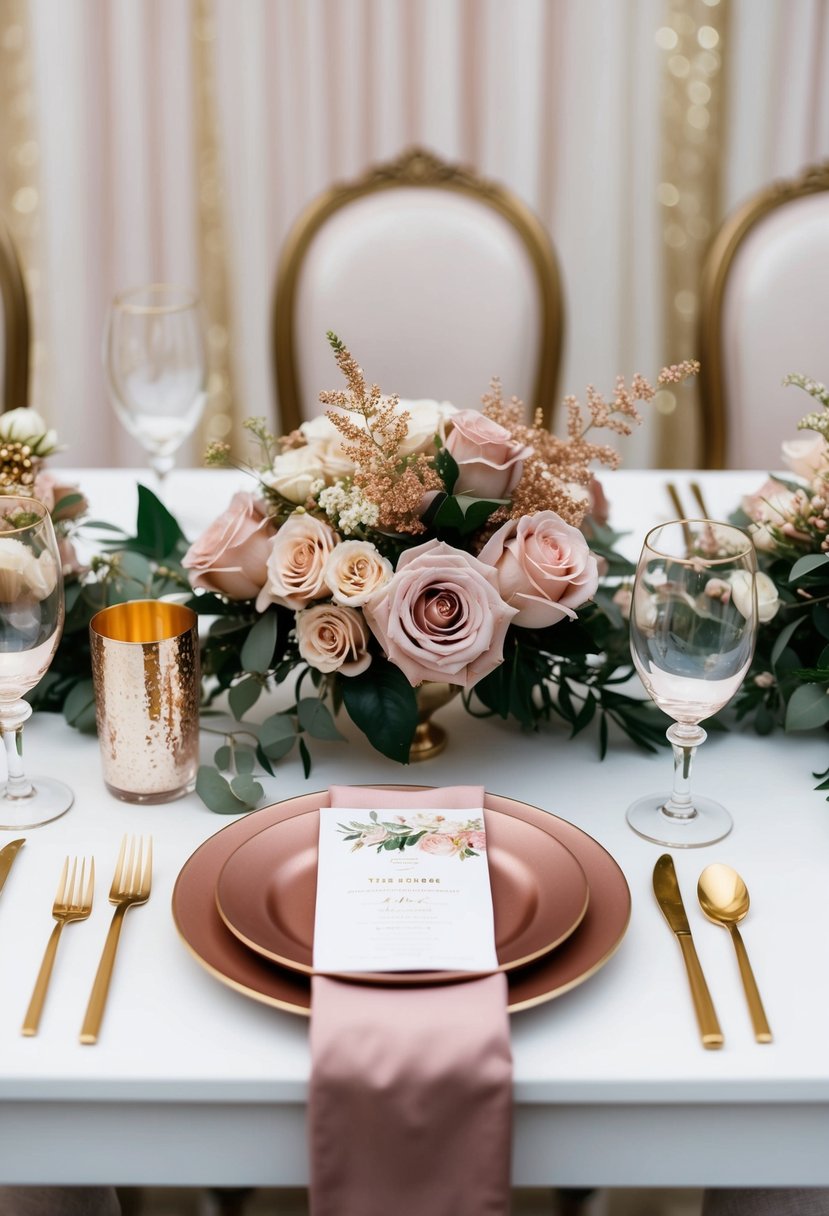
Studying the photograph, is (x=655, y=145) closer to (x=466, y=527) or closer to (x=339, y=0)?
(x=339, y=0)

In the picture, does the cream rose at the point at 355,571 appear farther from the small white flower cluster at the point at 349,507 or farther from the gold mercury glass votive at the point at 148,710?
the gold mercury glass votive at the point at 148,710

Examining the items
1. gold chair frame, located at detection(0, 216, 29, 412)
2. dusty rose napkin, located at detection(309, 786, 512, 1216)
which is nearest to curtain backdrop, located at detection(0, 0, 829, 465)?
gold chair frame, located at detection(0, 216, 29, 412)

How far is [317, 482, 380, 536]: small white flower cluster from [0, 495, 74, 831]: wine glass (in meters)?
0.20

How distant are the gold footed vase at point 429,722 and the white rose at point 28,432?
415 millimetres

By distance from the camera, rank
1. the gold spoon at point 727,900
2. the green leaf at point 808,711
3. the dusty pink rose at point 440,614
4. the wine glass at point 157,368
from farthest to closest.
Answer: the wine glass at point 157,368, the green leaf at point 808,711, the dusty pink rose at point 440,614, the gold spoon at point 727,900

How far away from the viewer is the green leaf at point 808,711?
1029 mm

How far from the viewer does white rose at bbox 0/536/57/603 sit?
91cm

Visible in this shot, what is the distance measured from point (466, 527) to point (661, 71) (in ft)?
6.80

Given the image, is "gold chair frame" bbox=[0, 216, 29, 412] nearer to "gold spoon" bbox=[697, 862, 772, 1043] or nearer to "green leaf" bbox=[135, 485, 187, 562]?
"green leaf" bbox=[135, 485, 187, 562]

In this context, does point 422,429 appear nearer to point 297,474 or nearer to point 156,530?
point 297,474

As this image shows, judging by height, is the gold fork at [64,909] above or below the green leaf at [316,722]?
below

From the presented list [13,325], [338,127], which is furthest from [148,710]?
[338,127]

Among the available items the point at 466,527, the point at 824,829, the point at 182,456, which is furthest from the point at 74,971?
the point at 182,456

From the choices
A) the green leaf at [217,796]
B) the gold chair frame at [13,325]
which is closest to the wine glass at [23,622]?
the green leaf at [217,796]
